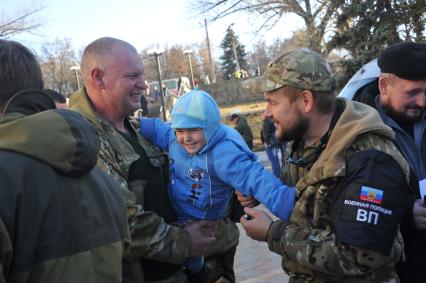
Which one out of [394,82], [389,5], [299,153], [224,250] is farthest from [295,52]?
[389,5]

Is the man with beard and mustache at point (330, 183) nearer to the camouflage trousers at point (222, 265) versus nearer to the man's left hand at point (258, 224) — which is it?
the man's left hand at point (258, 224)

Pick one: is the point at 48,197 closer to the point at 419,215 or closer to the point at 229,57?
the point at 419,215

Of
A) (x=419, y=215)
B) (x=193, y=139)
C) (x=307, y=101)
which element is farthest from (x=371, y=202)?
(x=193, y=139)

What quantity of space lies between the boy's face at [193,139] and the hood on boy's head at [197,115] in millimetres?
27

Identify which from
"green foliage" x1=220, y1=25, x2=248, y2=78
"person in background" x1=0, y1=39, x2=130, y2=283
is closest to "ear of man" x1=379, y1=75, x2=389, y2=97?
"person in background" x1=0, y1=39, x2=130, y2=283

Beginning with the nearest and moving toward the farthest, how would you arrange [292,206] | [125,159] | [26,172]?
[26,172]
[292,206]
[125,159]

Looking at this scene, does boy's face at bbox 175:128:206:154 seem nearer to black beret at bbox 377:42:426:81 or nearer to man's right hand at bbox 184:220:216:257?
man's right hand at bbox 184:220:216:257

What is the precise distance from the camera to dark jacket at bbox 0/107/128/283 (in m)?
1.23

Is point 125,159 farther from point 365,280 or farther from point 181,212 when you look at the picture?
point 365,280

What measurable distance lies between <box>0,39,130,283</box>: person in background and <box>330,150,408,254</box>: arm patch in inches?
37.8

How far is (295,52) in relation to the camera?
7.67ft

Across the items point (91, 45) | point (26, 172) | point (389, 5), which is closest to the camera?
point (26, 172)

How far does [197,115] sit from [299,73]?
764 millimetres

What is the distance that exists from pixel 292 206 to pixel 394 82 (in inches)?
40.9
